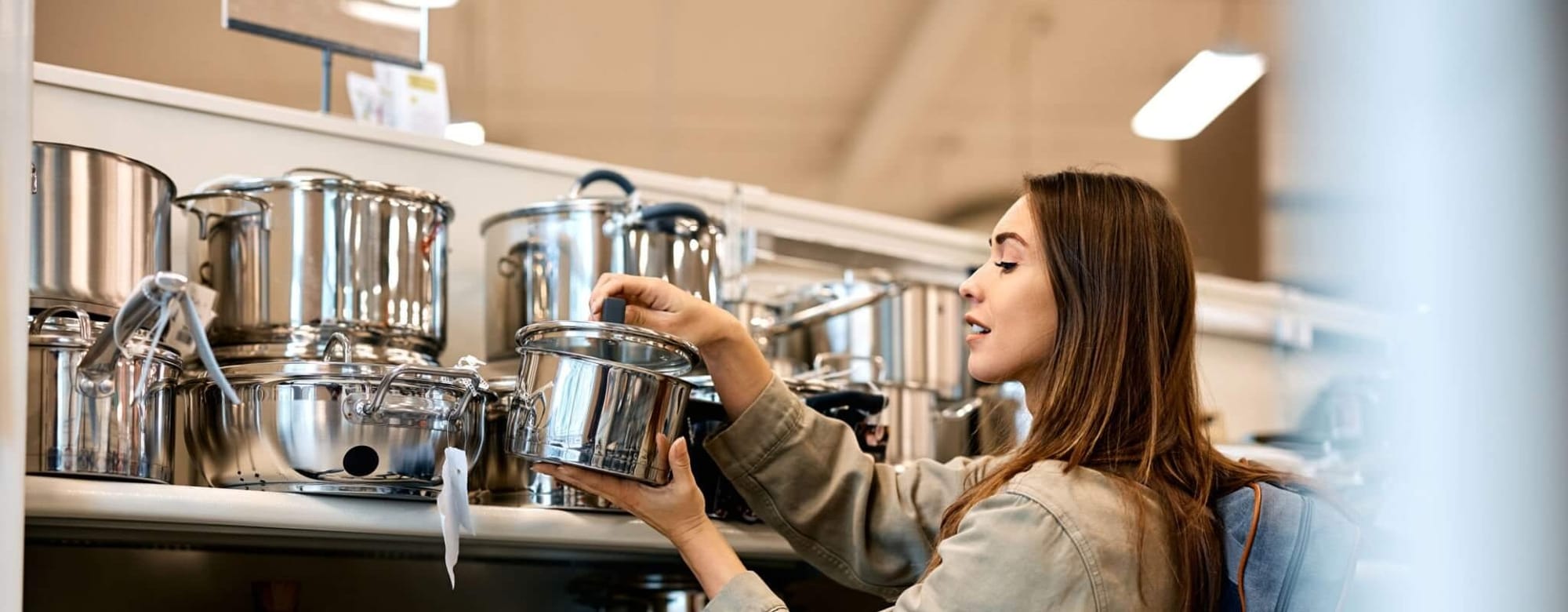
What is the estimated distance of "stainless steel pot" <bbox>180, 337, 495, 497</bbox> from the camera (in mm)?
1051

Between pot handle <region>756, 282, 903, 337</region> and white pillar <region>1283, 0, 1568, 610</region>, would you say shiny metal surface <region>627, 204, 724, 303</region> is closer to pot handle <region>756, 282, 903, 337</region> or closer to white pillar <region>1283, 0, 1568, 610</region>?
pot handle <region>756, 282, 903, 337</region>

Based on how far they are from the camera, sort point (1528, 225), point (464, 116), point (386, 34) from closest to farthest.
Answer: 1. point (1528, 225)
2. point (386, 34)
3. point (464, 116)

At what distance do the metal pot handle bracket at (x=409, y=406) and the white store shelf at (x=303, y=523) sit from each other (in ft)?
0.24

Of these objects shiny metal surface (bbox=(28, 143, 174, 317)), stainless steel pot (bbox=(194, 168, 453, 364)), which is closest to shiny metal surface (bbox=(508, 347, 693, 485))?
stainless steel pot (bbox=(194, 168, 453, 364))

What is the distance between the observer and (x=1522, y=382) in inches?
8.4

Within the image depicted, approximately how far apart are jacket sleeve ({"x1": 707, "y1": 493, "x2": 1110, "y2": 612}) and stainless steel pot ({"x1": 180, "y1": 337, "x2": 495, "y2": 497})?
0.39 metres

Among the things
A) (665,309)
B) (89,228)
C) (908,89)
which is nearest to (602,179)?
(665,309)

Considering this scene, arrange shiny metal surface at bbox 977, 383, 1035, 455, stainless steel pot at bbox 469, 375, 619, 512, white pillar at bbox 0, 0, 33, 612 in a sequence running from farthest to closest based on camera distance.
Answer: shiny metal surface at bbox 977, 383, 1035, 455 → stainless steel pot at bbox 469, 375, 619, 512 → white pillar at bbox 0, 0, 33, 612

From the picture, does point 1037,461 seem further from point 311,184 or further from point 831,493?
point 311,184

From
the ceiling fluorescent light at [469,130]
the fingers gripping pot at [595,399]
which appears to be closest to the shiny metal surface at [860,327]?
the fingers gripping pot at [595,399]

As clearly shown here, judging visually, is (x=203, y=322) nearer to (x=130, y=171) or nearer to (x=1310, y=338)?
(x=130, y=171)

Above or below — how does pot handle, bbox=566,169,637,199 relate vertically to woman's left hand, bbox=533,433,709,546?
above

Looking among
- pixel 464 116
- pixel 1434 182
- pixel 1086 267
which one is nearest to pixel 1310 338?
pixel 1434 182

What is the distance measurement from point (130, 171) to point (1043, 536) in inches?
29.7
